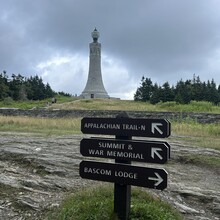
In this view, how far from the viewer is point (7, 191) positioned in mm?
5582

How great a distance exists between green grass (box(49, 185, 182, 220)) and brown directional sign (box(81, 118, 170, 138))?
1070 millimetres

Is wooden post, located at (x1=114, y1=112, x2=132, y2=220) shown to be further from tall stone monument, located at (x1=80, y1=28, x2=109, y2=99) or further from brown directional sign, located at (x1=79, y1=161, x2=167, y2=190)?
tall stone monument, located at (x1=80, y1=28, x2=109, y2=99)

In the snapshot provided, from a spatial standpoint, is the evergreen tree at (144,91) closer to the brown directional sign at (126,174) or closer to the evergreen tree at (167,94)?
the evergreen tree at (167,94)

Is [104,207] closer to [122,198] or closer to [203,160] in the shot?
[122,198]

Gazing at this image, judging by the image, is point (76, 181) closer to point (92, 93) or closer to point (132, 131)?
point (132, 131)

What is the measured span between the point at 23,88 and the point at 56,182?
63110 mm

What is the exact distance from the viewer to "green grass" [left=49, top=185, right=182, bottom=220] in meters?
4.22

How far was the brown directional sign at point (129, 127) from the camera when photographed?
3799 millimetres

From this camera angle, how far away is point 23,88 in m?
66.5

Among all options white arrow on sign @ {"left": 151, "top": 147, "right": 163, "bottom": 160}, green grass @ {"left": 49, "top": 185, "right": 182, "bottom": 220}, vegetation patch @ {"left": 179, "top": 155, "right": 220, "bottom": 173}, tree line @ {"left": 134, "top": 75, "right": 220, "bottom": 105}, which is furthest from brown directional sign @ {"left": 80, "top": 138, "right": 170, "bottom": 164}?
tree line @ {"left": 134, "top": 75, "right": 220, "bottom": 105}

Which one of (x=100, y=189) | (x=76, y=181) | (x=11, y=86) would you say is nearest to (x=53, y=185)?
(x=76, y=181)

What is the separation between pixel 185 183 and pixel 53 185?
2.50 meters

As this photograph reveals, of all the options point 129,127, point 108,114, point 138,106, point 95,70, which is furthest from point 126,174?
point 95,70

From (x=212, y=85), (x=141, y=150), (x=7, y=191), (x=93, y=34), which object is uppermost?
(x=93, y=34)
